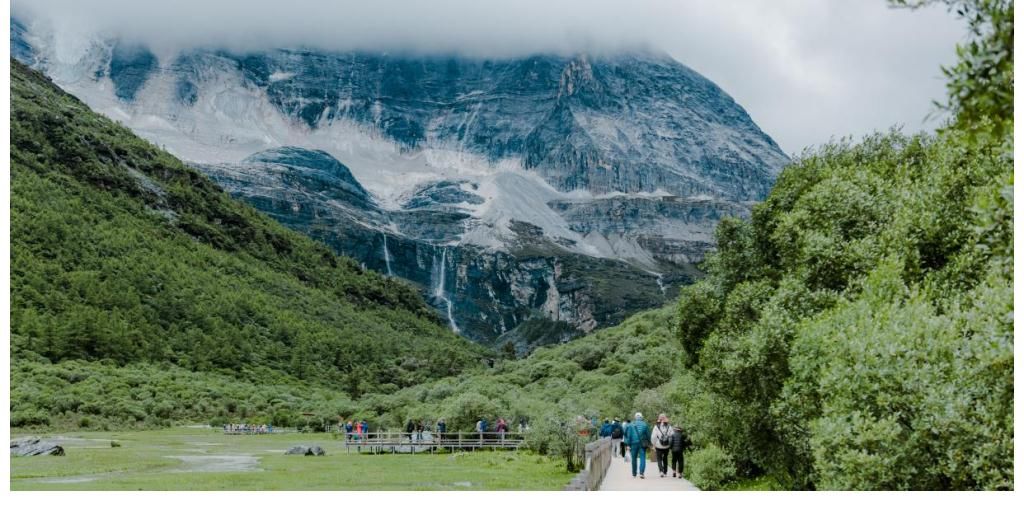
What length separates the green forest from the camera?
12.6m

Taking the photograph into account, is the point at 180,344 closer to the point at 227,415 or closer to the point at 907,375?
the point at 227,415

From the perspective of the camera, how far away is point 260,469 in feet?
97.0

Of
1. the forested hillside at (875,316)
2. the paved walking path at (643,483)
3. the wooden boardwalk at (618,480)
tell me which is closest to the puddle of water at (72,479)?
the wooden boardwalk at (618,480)

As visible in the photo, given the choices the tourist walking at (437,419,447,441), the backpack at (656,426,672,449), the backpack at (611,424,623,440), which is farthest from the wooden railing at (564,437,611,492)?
the tourist walking at (437,419,447,441)

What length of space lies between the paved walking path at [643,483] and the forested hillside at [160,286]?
42498 mm

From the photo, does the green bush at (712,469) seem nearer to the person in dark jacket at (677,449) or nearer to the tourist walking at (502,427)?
the person in dark jacket at (677,449)

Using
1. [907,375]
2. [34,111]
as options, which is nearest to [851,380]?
[907,375]

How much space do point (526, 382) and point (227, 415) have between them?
21.3m

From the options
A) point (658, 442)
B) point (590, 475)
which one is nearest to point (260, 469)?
point (658, 442)

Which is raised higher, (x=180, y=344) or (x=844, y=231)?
(x=844, y=231)

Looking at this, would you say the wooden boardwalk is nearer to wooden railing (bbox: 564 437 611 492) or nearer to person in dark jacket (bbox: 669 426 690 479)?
wooden railing (bbox: 564 437 611 492)

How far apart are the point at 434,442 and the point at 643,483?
20387 millimetres
